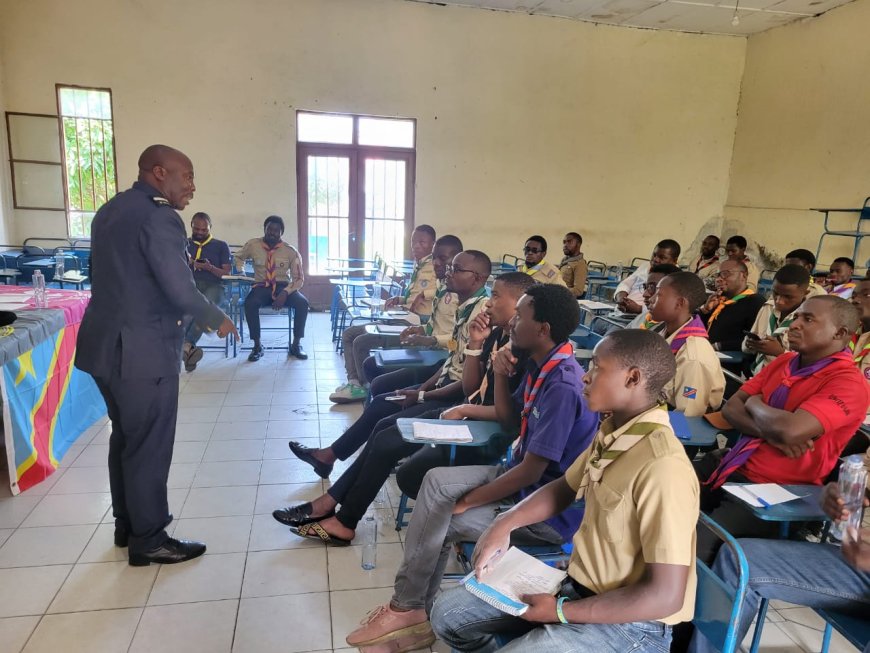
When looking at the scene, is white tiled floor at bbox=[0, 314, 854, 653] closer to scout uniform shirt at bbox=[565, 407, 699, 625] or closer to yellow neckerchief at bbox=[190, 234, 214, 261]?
scout uniform shirt at bbox=[565, 407, 699, 625]

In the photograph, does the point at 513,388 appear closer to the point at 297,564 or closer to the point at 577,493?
the point at 577,493

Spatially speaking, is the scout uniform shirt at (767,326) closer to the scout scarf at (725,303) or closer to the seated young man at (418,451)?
the scout scarf at (725,303)

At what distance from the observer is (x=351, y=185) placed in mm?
7777

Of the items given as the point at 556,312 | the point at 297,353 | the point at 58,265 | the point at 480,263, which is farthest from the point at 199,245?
the point at 556,312

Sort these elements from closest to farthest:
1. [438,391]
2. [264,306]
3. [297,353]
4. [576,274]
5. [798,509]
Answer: [798,509] → [438,391] → [297,353] → [264,306] → [576,274]

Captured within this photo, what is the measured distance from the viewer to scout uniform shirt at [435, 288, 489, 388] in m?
2.76

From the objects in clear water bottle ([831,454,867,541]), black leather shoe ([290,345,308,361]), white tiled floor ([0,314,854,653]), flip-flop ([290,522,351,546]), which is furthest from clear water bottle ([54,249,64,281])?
clear water bottle ([831,454,867,541])

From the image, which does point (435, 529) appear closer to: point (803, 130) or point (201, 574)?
point (201, 574)

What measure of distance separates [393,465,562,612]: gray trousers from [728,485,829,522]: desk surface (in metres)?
0.72

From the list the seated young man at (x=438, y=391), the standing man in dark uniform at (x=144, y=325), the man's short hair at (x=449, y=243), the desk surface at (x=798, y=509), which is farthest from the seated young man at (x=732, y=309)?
the standing man in dark uniform at (x=144, y=325)

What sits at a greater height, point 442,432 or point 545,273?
point 545,273

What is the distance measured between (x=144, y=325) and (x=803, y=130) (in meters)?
8.28

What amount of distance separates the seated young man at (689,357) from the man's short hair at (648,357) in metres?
0.97

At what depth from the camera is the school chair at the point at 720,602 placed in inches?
43.2
